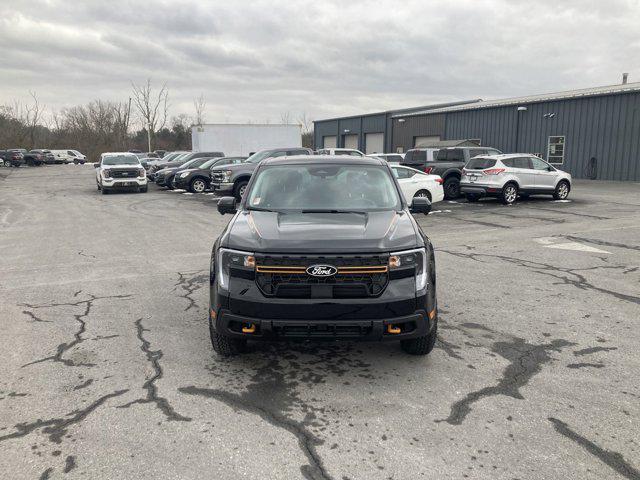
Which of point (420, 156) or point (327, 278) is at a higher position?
point (420, 156)

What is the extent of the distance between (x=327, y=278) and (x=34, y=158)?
6669 centimetres

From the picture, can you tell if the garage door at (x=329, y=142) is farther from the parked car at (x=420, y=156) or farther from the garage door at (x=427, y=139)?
the parked car at (x=420, y=156)

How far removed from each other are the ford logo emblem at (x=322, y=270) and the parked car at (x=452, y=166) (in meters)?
16.1

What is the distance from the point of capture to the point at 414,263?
402cm

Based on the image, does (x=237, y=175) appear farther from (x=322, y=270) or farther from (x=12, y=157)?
(x=12, y=157)

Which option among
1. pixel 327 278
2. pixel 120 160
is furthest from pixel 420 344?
pixel 120 160

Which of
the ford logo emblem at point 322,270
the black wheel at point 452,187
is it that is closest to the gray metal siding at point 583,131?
the black wheel at point 452,187

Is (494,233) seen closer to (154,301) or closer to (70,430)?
(154,301)

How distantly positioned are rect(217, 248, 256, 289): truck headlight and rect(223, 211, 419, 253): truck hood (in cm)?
5

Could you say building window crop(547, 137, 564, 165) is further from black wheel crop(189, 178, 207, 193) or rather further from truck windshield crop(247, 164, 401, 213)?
truck windshield crop(247, 164, 401, 213)

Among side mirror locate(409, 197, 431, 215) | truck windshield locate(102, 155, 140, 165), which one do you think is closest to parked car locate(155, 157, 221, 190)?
truck windshield locate(102, 155, 140, 165)

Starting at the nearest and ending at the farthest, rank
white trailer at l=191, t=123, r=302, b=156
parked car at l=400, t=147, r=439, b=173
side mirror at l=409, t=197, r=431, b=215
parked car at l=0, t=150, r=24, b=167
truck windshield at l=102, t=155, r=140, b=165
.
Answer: side mirror at l=409, t=197, r=431, b=215 → parked car at l=400, t=147, r=439, b=173 → truck windshield at l=102, t=155, r=140, b=165 → white trailer at l=191, t=123, r=302, b=156 → parked car at l=0, t=150, r=24, b=167

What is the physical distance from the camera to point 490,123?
3244cm

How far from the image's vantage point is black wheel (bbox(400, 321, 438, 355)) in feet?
14.3
